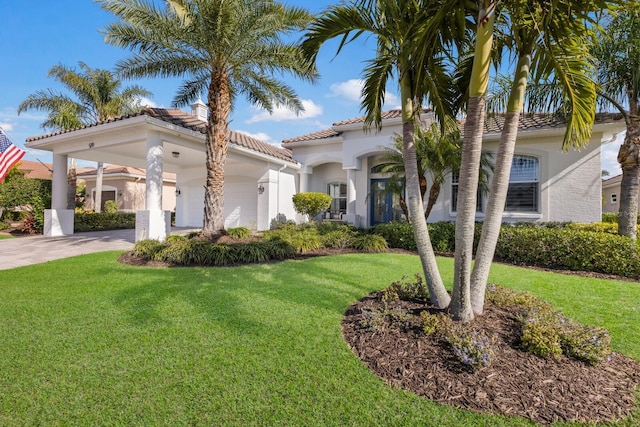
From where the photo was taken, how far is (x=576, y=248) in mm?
8523

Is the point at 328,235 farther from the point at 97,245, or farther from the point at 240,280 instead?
the point at 97,245

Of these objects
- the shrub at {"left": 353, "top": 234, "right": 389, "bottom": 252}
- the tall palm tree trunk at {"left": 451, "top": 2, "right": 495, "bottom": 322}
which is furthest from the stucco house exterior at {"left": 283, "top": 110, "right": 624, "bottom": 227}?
the tall palm tree trunk at {"left": 451, "top": 2, "right": 495, "bottom": 322}

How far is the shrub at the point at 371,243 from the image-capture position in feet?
37.3

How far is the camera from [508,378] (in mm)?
3064

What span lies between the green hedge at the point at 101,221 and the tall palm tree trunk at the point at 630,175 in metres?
23.4

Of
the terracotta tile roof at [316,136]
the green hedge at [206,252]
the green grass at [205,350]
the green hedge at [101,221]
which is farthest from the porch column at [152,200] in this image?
the green hedge at [101,221]

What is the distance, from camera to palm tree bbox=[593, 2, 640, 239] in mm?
8508

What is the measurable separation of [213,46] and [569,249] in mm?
12076

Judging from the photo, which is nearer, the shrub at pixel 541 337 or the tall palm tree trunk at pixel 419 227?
the shrub at pixel 541 337

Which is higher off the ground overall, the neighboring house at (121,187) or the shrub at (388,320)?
the neighboring house at (121,187)

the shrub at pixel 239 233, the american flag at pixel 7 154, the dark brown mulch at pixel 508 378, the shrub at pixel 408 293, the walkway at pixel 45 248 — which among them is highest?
the american flag at pixel 7 154

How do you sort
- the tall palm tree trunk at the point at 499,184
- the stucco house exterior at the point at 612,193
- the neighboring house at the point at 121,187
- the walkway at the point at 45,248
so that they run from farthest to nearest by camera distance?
the neighboring house at the point at 121,187 → the stucco house exterior at the point at 612,193 → the walkway at the point at 45,248 → the tall palm tree trunk at the point at 499,184

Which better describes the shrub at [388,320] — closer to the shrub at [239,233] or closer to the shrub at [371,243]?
the shrub at [371,243]

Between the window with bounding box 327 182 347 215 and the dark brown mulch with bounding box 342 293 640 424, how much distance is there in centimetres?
1407
